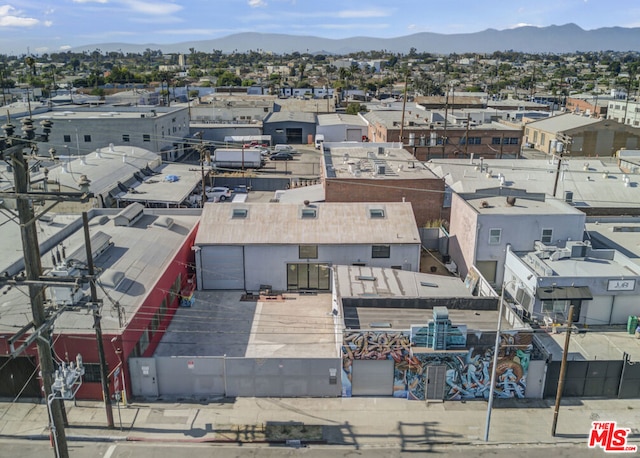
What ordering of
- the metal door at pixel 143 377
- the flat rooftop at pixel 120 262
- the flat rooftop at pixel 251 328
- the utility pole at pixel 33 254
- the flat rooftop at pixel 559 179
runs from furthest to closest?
the flat rooftop at pixel 559 179
the flat rooftop at pixel 251 328
the metal door at pixel 143 377
the flat rooftop at pixel 120 262
the utility pole at pixel 33 254

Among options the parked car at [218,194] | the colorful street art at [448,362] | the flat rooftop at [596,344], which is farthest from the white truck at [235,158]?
the colorful street art at [448,362]

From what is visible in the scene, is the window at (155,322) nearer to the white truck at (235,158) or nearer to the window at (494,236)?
the window at (494,236)

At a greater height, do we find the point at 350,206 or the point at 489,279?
the point at 350,206

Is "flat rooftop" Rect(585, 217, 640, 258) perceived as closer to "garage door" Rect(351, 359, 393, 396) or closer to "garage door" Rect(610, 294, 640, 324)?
"garage door" Rect(610, 294, 640, 324)

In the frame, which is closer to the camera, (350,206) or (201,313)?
(201,313)

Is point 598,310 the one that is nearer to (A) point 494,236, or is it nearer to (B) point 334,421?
(A) point 494,236

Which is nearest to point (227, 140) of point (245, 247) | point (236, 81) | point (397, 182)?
point (397, 182)

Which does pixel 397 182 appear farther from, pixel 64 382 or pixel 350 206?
pixel 64 382

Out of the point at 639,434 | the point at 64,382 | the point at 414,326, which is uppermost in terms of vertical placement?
the point at 64,382
